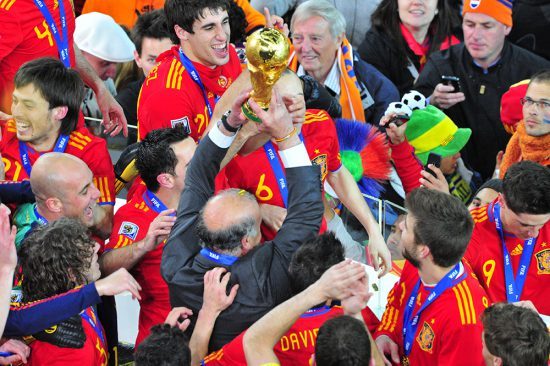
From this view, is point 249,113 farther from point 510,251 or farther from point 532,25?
point 532,25

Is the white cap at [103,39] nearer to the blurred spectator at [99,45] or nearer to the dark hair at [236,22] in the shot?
the blurred spectator at [99,45]

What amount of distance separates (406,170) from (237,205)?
2.12 m

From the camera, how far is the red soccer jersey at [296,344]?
11.1ft

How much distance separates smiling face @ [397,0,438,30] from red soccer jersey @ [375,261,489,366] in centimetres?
335

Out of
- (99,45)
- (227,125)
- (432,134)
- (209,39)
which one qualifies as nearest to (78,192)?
(227,125)

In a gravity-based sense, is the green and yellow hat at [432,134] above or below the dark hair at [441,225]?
below

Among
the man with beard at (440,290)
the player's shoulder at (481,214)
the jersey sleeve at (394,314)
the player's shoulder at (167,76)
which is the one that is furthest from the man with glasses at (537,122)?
the player's shoulder at (167,76)

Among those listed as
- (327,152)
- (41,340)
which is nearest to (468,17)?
(327,152)

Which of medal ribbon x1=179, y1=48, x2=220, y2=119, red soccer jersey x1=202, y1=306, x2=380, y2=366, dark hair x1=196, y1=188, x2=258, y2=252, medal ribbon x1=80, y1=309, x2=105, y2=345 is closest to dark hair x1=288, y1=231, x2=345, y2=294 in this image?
red soccer jersey x1=202, y1=306, x2=380, y2=366

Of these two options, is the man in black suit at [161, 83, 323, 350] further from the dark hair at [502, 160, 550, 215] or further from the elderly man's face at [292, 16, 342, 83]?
the elderly man's face at [292, 16, 342, 83]

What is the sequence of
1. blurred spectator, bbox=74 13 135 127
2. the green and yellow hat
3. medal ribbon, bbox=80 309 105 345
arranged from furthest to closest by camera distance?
blurred spectator, bbox=74 13 135 127 < the green and yellow hat < medal ribbon, bbox=80 309 105 345

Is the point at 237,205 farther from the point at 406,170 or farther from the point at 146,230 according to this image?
the point at 406,170

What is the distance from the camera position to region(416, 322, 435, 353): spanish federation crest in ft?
11.8

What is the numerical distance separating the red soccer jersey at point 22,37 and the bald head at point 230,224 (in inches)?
71.9
